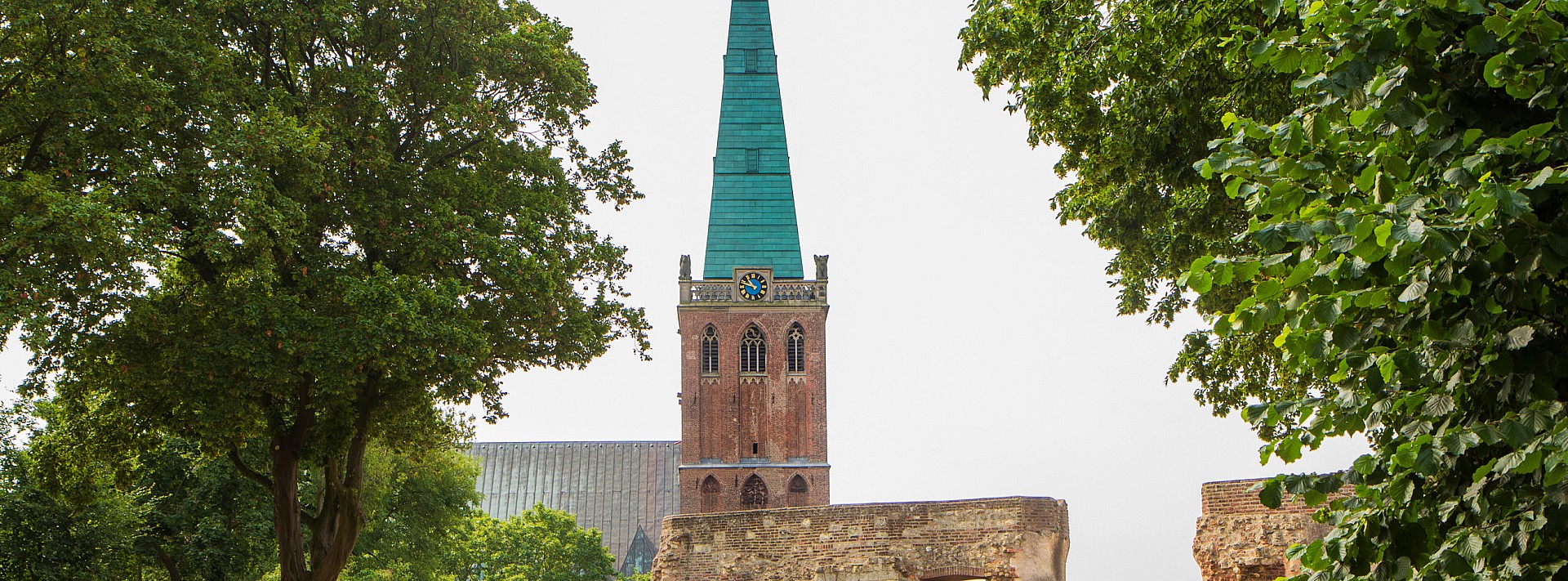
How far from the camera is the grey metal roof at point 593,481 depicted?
75.1 meters

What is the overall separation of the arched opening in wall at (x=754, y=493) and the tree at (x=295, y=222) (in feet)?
141

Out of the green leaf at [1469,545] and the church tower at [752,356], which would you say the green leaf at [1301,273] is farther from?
the church tower at [752,356]

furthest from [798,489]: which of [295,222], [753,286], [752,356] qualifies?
[295,222]

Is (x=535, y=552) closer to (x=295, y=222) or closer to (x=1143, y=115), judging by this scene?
(x=295, y=222)

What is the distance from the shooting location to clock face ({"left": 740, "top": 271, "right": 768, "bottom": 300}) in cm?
6594

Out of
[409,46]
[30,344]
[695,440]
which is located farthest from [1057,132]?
[695,440]

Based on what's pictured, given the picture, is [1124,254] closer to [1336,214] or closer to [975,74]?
[975,74]

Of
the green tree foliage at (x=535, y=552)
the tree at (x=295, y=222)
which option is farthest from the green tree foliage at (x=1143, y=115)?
the green tree foliage at (x=535, y=552)

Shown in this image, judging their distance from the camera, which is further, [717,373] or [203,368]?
[717,373]

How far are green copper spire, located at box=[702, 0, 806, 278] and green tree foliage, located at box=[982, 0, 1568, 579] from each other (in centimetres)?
6016

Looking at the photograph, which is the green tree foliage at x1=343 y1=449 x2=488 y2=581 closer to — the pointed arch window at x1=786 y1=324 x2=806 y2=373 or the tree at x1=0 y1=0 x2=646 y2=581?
the tree at x1=0 y1=0 x2=646 y2=581

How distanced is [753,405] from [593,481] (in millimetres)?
15654

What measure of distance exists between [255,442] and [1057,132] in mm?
14868

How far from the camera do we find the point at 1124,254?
15391 mm
